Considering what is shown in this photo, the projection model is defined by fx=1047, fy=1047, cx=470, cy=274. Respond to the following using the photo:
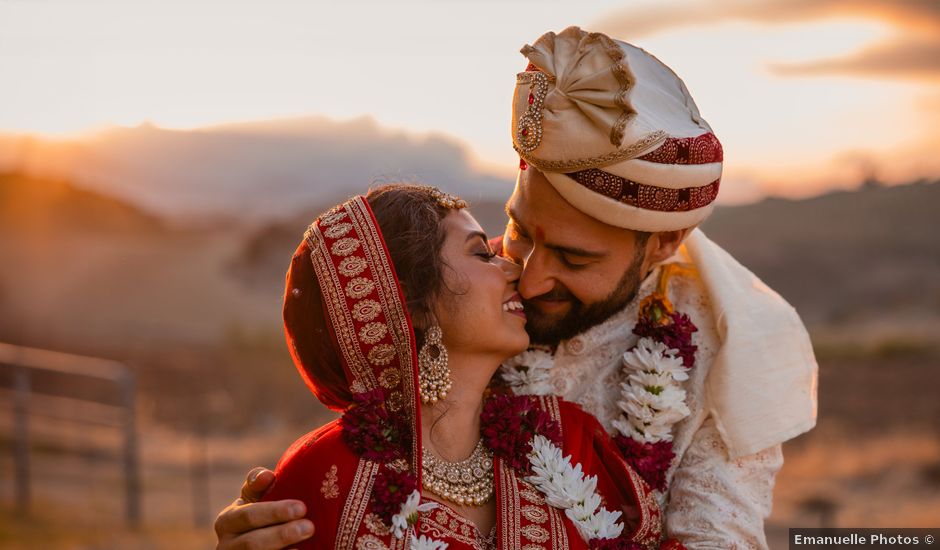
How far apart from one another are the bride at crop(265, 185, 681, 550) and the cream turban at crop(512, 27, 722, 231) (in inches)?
17.5

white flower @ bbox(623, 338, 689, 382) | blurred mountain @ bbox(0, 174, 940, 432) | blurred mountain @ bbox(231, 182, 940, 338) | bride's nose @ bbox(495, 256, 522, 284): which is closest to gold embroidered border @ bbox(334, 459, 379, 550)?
bride's nose @ bbox(495, 256, 522, 284)

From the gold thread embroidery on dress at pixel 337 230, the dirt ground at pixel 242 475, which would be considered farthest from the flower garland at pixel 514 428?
the dirt ground at pixel 242 475

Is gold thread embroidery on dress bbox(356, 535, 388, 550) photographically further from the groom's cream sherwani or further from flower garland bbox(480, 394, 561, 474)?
the groom's cream sherwani

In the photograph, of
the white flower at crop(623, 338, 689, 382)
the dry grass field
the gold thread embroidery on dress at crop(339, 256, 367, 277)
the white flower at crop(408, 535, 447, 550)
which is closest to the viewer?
the white flower at crop(408, 535, 447, 550)

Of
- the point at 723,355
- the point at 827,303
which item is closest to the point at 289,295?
the point at 723,355

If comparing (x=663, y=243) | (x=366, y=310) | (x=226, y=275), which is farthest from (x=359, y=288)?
→ (x=226, y=275)

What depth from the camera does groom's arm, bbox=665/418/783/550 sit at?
3.93 m

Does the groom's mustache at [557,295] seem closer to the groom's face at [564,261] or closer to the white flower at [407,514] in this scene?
the groom's face at [564,261]

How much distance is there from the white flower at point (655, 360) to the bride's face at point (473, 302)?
64 cm

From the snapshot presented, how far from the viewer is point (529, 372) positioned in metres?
4.25

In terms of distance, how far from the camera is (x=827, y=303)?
40875mm

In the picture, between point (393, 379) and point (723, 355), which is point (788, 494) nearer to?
point (723, 355)

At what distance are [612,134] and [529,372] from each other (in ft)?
3.38

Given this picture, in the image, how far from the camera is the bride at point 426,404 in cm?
353
